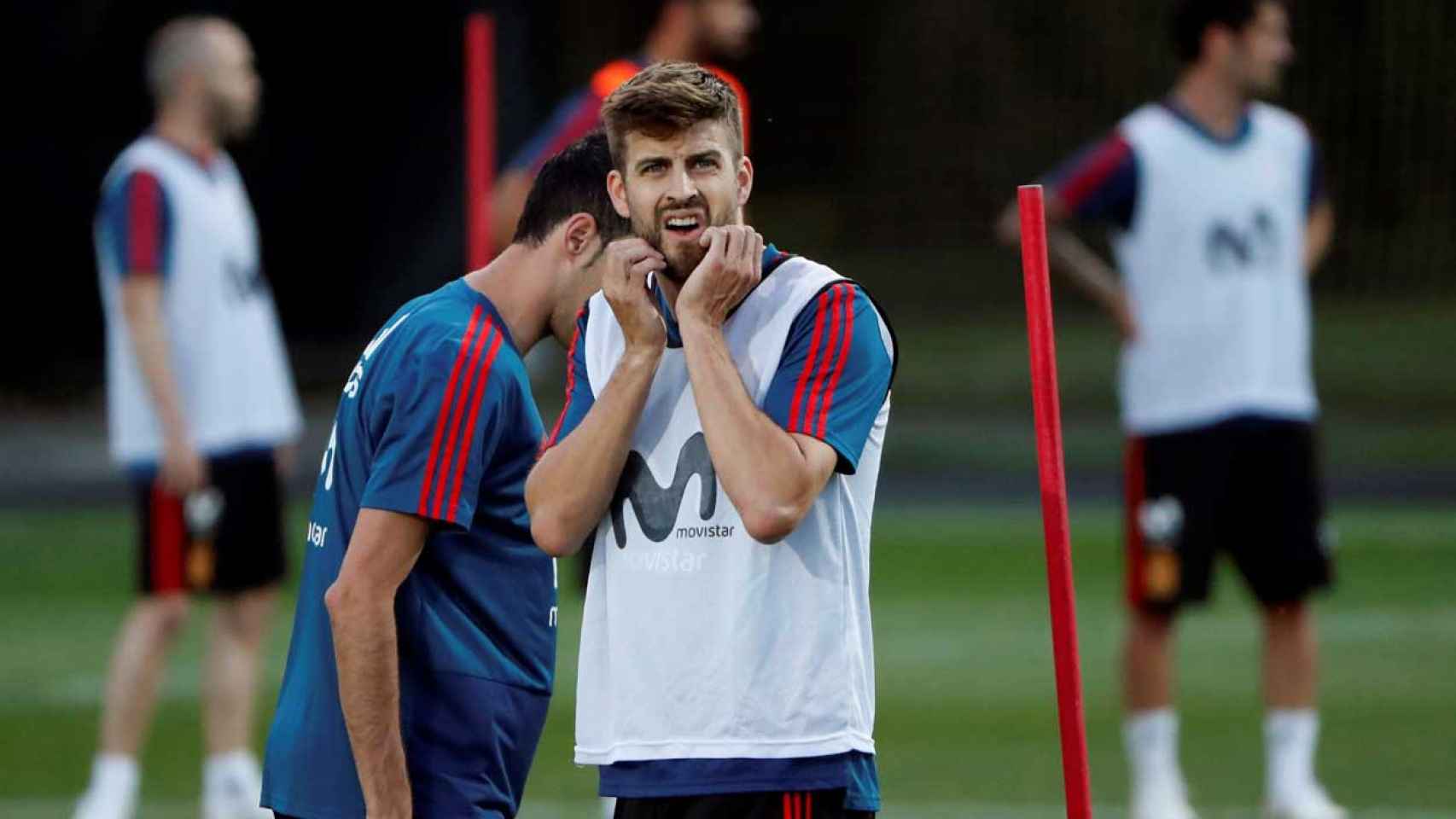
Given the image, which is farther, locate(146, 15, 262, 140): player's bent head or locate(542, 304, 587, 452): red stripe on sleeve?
locate(146, 15, 262, 140): player's bent head

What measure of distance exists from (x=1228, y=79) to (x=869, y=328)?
459cm

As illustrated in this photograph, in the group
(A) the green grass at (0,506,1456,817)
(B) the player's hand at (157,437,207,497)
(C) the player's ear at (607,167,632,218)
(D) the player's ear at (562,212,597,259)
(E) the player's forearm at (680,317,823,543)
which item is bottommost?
(A) the green grass at (0,506,1456,817)

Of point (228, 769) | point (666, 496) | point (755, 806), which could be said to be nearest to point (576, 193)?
point (666, 496)

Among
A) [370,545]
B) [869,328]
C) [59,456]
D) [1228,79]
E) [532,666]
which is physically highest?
[1228,79]

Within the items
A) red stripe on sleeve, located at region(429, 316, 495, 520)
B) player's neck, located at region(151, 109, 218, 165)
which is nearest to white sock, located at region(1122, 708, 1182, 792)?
player's neck, located at region(151, 109, 218, 165)

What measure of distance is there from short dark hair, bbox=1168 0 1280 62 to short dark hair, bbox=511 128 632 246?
14.5ft

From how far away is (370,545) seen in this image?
3.73 m

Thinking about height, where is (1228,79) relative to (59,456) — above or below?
above

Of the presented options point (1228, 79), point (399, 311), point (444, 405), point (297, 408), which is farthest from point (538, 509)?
point (297, 408)

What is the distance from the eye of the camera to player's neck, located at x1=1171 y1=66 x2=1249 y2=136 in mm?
8047

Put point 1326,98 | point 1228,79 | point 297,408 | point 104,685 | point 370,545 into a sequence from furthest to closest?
point 297,408
point 1326,98
point 104,685
point 1228,79
point 370,545

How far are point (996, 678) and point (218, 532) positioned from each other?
12.9 feet

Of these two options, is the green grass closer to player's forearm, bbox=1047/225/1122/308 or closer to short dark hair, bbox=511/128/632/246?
player's forearm, bbox=1047/225/1122/308

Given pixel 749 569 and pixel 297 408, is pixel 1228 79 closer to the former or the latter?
pixel 749 569
